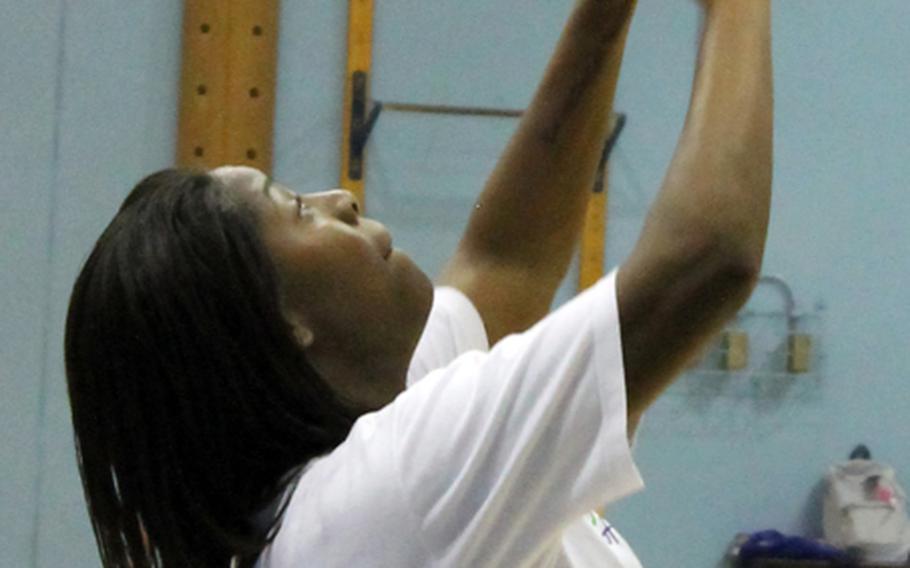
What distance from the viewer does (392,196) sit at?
2463 millimetres

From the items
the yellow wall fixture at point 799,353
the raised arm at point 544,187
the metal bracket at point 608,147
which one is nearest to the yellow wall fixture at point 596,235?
the metal bracket at point 608,147

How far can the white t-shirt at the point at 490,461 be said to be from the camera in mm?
581

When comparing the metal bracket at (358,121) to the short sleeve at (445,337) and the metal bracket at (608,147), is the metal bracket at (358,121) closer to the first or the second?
the metal bracket at (608,147)

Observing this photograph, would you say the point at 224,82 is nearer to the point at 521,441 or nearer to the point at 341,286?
the point at 341,286

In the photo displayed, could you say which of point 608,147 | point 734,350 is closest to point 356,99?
point 608,147

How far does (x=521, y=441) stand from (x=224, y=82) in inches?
74.0

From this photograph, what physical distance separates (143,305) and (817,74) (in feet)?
6.94

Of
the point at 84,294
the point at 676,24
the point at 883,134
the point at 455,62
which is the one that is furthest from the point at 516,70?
the point at 84,294

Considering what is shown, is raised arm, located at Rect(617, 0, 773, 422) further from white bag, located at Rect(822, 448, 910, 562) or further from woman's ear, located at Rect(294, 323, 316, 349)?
white bag, located at Rect(822, 448, 910, 562)

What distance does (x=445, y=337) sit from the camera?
0.94 m

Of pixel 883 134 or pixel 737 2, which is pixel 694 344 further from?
pixel 883 134

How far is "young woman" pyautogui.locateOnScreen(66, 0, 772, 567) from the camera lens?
581mm

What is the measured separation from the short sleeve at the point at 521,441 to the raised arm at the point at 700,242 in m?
0.01

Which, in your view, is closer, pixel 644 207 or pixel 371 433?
pixel 371 433
